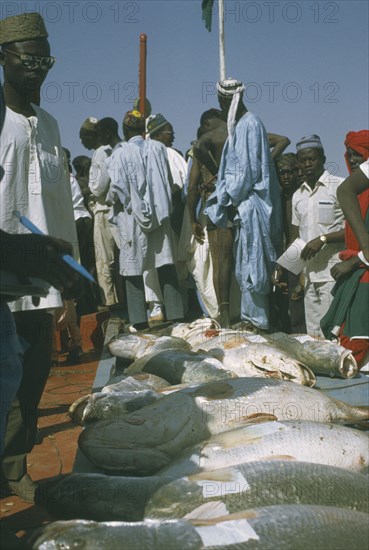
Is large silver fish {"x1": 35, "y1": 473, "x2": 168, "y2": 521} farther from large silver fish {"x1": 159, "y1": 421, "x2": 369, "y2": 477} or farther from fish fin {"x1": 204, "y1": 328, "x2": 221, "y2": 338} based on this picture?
fish fin {"x1": 204, "y1": 328, "x2": 221, "y2": 338}

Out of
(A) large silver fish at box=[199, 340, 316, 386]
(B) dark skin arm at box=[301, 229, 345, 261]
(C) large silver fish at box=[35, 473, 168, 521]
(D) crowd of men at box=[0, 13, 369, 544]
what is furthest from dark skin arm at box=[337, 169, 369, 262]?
(C) large silver fish at box=[35, 473, 168, 521]

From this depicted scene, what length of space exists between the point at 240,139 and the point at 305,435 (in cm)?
481

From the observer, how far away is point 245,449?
386 cm

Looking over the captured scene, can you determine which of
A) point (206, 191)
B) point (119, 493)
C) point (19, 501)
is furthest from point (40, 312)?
point (206, 191)

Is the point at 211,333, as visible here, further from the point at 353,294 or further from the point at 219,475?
the point at 219,475

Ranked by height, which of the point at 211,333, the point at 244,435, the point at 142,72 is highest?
the point at 142,72

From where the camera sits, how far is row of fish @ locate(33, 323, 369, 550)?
108 inches

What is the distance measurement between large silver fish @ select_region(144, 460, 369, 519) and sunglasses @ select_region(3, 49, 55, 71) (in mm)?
2303

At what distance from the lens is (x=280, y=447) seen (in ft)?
12.7

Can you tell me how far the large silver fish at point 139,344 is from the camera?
6766 millimetres

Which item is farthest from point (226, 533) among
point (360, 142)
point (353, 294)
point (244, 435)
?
point (360, 142)

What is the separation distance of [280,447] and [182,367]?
1982mm

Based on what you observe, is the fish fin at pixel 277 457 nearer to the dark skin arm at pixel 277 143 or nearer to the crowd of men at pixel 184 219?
the crowd of men at pixel 184 219

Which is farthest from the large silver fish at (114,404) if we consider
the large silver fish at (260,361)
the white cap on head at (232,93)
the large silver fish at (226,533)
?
the white cap on head at (232,93)
